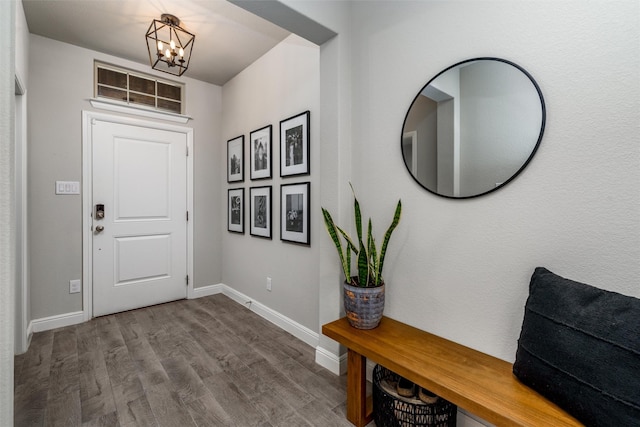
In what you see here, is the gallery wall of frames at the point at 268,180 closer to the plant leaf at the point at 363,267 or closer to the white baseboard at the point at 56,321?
the plant leaf at the point at 363,267

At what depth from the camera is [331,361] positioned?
1.94 metres

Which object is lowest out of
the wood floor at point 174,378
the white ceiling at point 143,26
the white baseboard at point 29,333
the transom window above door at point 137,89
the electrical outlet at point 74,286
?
the wood floor at point 174,378

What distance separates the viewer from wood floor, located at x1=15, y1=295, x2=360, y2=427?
154 centimetres

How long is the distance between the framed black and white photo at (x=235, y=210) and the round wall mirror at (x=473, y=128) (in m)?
2.14

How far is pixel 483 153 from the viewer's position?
130 centimetres

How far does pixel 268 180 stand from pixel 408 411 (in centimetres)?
215

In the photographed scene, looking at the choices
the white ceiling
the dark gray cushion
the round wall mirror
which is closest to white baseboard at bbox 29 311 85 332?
the white ceiling

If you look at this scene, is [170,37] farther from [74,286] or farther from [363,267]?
[74,286]

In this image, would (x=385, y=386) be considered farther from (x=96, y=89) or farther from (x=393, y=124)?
(x=96, y=89)

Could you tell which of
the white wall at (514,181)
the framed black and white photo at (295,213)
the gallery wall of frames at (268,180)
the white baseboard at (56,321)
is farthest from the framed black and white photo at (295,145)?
the white baseboard at (56,321)

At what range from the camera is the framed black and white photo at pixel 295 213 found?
7.73 feet

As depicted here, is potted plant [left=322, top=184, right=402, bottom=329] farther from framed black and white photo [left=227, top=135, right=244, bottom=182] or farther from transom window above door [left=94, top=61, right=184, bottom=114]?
transom window above door [left=94, top=61, right=184, bottom=114]

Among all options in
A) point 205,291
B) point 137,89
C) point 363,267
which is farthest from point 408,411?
point 137,89

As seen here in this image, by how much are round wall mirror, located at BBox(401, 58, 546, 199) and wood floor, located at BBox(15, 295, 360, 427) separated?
139cm
